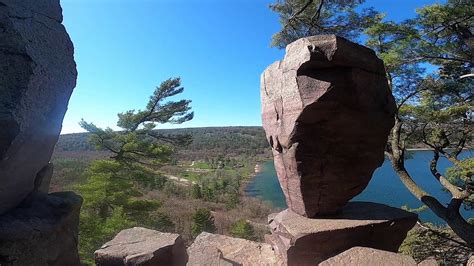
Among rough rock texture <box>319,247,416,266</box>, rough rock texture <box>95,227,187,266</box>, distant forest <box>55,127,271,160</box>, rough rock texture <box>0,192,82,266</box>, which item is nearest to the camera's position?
rough rock texture <box>0,192,82,266</box>

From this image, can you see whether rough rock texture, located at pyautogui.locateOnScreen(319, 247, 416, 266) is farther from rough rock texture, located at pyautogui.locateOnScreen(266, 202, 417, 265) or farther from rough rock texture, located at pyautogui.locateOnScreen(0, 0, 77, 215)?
rough rock texture, located at pyautogui.locateOnScreen(0, 0, 77, 215)

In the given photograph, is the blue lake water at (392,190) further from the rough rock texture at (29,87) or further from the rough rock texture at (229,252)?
the rough rock texture at (29,87)

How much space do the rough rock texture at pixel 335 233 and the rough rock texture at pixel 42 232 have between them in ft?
8.40

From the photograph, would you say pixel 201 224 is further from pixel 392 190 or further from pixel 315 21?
pixel 392 190

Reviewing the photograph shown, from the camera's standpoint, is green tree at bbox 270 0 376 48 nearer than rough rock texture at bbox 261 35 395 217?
No

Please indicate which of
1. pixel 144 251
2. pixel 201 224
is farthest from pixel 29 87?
pixel 201 224

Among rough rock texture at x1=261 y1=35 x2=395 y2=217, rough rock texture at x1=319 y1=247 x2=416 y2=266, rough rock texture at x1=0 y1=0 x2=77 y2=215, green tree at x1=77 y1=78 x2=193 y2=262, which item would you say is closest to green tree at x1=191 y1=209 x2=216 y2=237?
green tree at x1=77 y1=78 x2=193 y2=262

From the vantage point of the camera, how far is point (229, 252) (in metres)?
5.21

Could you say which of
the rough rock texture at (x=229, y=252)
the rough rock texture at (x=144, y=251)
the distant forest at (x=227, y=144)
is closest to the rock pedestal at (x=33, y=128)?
the rough rock texture at (x=144, y=251)

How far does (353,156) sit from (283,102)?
1.26 metres

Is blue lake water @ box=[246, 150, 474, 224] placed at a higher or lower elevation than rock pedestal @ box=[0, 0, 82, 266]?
lower

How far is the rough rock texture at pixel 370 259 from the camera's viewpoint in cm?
325

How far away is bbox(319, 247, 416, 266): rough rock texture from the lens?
325 centimetres

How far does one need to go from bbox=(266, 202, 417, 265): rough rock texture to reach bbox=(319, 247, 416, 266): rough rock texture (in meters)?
0.64
